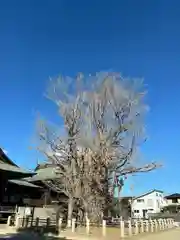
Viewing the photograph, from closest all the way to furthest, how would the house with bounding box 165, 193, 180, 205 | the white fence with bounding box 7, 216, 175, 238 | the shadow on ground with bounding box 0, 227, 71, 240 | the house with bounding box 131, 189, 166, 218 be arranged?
1. the shadow on ground with bounding box 0, 227, 71, 240
2. the white fence with bounding box 7, 216, 175, 238
3. the house with bounding box 165, 193, 180, 205
4. the house with bounding box 131, 189, 166, 218

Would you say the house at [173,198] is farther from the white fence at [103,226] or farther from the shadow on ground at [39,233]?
the shadow on ground at [39,233]

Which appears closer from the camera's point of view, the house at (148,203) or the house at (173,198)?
the house at (173,198)

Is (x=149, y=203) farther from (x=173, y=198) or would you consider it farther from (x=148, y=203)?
(x=173, y=198)

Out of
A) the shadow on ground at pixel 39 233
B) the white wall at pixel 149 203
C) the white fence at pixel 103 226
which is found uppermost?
the white wall at pixel 149 203

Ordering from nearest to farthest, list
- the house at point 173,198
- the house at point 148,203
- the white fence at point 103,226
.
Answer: the white fence at point 103,226 < the house at point 173,198 < the house at point 148,203

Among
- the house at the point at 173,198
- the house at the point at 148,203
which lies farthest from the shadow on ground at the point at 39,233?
the house at the point at 173,198

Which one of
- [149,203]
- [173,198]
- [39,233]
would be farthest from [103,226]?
[173,198]

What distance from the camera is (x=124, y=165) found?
27.0 metres

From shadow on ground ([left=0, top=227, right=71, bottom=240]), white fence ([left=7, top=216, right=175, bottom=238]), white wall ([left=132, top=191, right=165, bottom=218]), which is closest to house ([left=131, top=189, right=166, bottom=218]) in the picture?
white wall ([left=132, top=191, right=165, bottom=218])

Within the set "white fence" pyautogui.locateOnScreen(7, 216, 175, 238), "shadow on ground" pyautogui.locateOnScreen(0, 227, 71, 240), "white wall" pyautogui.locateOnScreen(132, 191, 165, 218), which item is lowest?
"shadow on ground" pyautogui.locateOnScreen(0, 227, 71, 240)

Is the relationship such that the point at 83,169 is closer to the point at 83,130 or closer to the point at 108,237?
the point at 83,130

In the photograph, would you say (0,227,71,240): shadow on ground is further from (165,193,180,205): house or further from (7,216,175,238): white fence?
(165,193,180,205): house

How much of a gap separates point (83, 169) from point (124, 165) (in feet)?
11.7

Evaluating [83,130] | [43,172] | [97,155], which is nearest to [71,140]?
[83,130]
